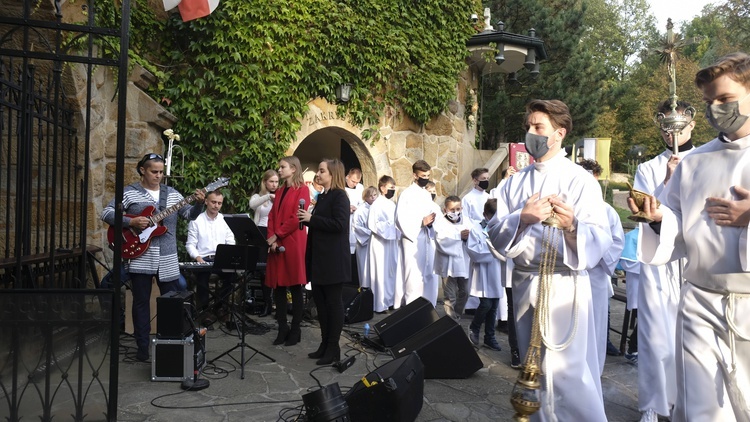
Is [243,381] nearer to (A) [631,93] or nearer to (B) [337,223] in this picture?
(B) [337,223]

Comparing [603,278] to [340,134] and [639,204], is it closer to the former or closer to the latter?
[639,204]

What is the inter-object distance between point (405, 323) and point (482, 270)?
1235mm

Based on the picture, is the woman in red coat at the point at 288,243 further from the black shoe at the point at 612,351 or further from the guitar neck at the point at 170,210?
the black shoe at the point at 612,351

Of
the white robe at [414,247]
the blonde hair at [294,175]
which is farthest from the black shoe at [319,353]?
the white robe at [414,247]

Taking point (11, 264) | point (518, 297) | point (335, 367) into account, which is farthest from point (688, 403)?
point (11, 264)

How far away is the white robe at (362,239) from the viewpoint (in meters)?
10.3

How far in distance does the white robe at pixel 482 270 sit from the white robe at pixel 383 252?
2314mm

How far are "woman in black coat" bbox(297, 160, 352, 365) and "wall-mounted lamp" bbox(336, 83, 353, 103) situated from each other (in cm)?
495

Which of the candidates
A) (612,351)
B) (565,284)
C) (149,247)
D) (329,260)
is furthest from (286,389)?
(612,351)

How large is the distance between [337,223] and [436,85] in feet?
22.9

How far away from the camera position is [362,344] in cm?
734

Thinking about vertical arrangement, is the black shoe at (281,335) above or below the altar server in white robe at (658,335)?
below

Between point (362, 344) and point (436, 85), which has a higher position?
point (436, 85)

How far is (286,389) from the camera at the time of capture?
5535 mm
